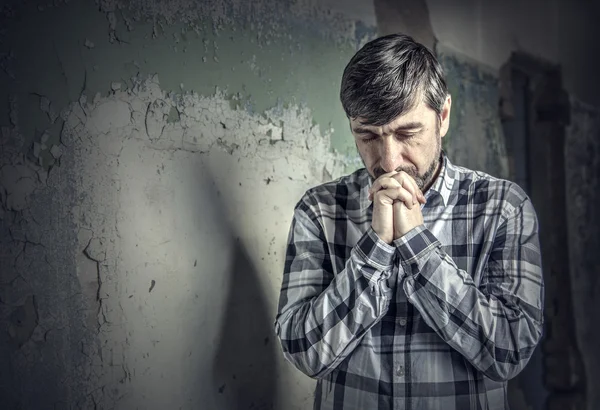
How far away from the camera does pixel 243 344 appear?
6.06 feet

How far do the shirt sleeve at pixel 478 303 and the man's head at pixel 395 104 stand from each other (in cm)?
21

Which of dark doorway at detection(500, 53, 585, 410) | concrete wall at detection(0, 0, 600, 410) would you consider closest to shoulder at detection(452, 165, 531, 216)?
concrete wall at detection(0, 0, 600, 410)

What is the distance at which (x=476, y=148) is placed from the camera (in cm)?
329

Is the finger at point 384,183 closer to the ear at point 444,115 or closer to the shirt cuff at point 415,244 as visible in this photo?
the shirt cuff at point 415,244

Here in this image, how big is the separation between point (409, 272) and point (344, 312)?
180 mm

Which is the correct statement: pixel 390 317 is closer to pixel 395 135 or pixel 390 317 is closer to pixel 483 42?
pixel 395 135

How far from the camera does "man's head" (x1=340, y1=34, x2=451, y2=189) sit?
143 centimetres

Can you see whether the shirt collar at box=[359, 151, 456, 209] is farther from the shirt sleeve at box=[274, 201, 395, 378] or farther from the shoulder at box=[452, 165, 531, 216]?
the shirt sleeve at box=[274, 201, 395, 378]

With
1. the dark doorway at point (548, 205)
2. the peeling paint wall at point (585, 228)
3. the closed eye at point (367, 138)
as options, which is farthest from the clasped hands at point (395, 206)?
the peeling paint wall at point (585, 228)

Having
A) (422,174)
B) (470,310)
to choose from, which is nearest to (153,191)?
(422,174)

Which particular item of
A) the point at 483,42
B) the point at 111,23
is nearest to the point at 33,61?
the point at 111,23

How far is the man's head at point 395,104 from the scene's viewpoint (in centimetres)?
143

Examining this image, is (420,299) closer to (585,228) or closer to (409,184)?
(409,184)

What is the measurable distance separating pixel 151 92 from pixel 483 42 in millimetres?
2446
